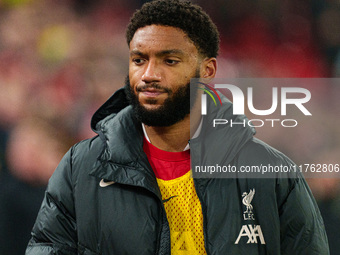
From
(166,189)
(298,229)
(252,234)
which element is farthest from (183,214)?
(298,229)

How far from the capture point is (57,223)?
107 cm

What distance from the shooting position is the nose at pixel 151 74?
3.38 ft

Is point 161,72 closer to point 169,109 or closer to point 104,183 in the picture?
point 169,109

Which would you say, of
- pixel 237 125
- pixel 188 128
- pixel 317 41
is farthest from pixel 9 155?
pixel 317 41

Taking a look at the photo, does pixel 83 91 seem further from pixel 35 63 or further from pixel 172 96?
pixel 172 96

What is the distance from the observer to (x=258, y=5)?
1871 mm

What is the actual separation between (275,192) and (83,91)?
1102 mm

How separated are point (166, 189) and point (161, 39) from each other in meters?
0.38

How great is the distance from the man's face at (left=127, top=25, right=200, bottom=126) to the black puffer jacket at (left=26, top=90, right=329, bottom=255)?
10 cm

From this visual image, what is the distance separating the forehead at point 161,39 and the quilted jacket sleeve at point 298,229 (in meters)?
0.47

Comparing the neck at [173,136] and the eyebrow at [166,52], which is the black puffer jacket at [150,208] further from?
the eyebrow at [166,52]

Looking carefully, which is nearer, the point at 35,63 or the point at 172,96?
the point at 172,96

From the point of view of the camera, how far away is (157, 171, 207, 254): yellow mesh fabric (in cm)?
104

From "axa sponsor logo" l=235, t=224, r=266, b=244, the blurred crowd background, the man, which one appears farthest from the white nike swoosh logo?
the blurred crowd background
